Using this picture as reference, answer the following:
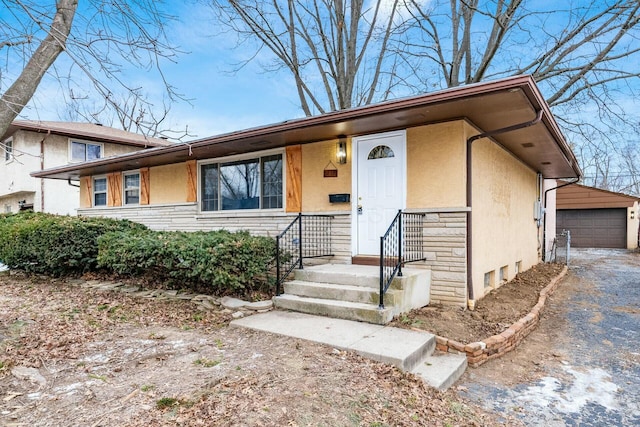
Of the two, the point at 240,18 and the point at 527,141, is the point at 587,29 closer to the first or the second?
the point at 527,141

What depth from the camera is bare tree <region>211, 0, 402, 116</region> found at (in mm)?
12672

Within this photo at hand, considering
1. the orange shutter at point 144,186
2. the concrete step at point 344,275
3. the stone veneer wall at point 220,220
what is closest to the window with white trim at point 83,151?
the stone veneer wall at point 220,220

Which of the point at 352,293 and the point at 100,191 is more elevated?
the point at 100,191

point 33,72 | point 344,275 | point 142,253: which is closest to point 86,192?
point 142,253

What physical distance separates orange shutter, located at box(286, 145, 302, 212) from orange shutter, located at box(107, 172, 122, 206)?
20.0 ft

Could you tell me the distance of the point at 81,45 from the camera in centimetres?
376

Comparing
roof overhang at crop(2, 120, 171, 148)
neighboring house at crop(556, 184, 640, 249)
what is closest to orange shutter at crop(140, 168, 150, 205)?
roof overhang at crop(2, 120, 171, 148)

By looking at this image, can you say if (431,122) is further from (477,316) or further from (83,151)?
(83,151)

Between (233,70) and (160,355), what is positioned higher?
(233,70)

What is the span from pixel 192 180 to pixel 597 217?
693 inches

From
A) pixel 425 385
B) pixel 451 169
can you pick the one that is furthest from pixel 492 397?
pixel 451 169

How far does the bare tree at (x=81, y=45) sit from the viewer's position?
12.6ft

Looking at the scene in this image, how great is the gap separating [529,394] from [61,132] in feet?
56.1

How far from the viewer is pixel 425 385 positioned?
320 cm
